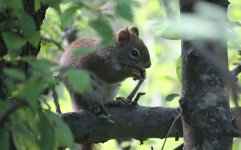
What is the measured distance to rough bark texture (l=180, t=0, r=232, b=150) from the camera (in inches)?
67.4

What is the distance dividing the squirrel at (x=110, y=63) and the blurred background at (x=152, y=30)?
17cm

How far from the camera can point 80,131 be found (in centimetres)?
226

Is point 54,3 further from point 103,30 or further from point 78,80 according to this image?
point 78,80

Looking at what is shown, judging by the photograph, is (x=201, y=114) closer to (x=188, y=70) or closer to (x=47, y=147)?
(x=188, y=70)

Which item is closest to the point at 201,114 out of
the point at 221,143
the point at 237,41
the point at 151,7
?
the point at 221,143

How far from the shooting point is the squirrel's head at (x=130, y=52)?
457 centimetres

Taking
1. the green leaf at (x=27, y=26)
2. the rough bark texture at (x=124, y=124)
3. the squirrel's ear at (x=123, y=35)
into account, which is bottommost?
the rough bark texture at (x=124, y=124)

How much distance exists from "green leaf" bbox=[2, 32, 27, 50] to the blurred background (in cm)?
11

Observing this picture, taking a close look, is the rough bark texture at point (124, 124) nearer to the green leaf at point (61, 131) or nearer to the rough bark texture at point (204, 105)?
the rough bark texture at point (204, 105)

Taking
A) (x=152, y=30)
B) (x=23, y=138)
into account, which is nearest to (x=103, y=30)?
(x=23, y=138)

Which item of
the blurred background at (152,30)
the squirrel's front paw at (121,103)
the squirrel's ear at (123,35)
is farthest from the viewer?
the squirrel's ear at (123,35)

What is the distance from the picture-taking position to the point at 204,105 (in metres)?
1.72

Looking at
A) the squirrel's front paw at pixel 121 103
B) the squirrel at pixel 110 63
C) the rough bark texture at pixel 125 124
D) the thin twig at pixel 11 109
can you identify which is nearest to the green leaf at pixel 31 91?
the thin twig at pixel 11 109

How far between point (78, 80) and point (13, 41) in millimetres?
319
